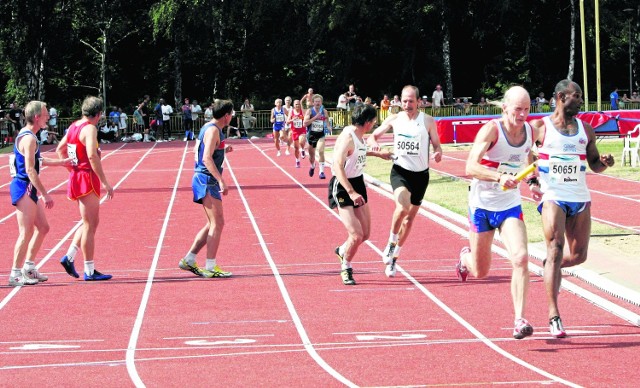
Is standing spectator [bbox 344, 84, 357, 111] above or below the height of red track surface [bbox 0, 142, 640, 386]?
above

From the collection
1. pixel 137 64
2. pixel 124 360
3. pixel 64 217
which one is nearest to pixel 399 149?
pixel 124 360

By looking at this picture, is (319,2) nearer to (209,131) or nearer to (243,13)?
(243,13)

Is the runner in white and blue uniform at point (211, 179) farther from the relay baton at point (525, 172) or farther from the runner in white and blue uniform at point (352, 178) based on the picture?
the relay baton at point (525, 172)

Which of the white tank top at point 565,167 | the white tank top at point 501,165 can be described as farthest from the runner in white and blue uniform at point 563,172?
the white tank top at point 501,165

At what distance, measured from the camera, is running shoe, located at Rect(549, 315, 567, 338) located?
859 centimetres

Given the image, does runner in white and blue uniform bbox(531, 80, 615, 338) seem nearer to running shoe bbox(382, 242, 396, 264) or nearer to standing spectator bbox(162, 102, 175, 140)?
running shoe bbox(382, 242, 396, 264)

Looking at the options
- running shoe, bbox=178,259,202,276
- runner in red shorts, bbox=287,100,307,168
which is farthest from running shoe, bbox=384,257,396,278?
runner in red shorts, bbox=287,100,307,168

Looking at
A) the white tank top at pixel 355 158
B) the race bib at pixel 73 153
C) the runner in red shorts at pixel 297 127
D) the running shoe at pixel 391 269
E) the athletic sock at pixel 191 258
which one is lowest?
the running shoe at pixel 391 269

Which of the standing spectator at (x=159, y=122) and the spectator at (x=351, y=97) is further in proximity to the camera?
the standing spectator at (x=159, y=122)

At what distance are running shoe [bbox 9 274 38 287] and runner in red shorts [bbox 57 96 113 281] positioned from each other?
22.2 inches

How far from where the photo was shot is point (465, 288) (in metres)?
11.2

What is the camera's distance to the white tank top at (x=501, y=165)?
8938 millimetres

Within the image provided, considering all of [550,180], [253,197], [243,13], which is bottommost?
[253,197]

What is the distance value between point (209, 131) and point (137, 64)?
155 feet
